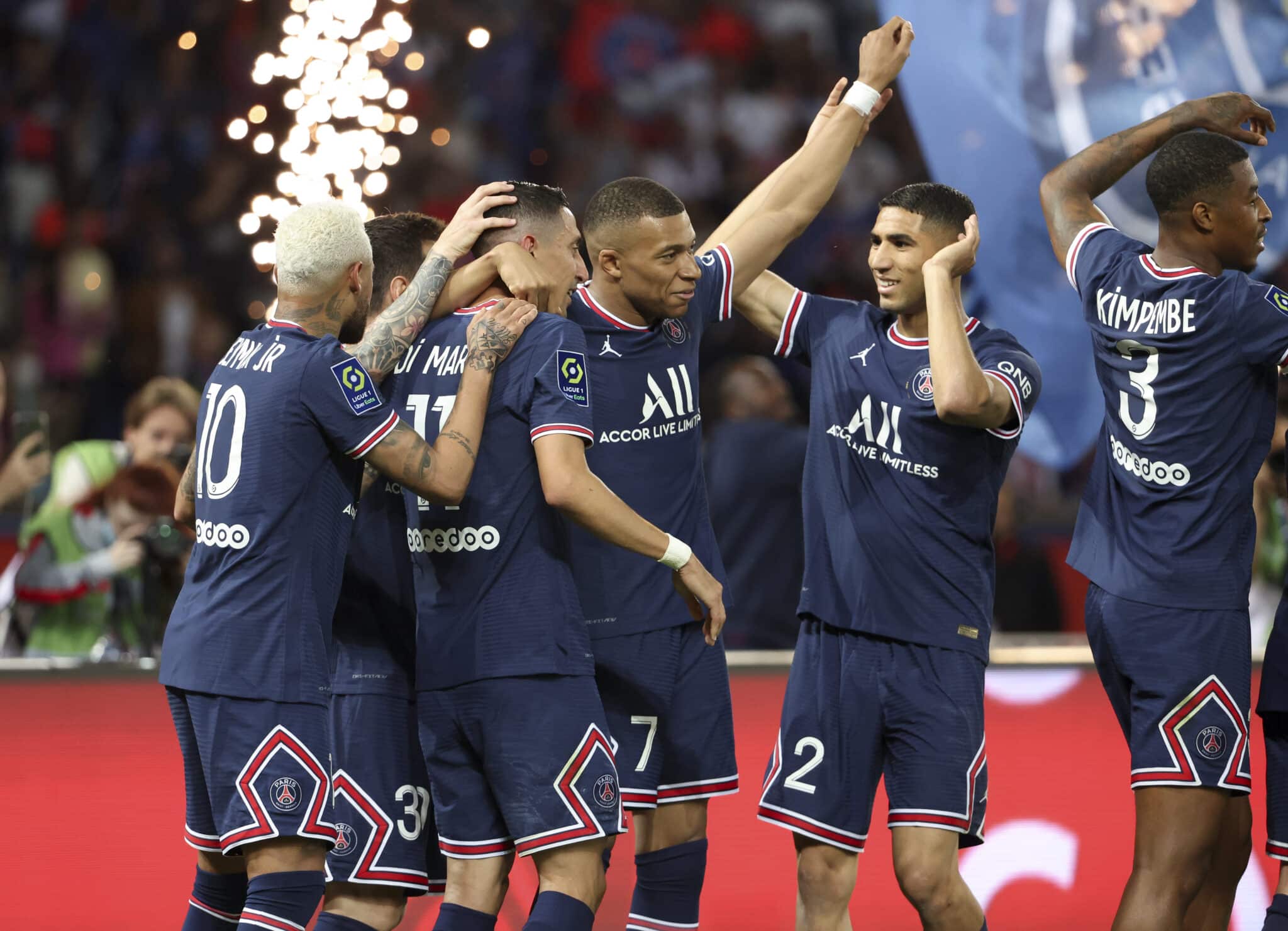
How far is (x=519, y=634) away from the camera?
3.12 m

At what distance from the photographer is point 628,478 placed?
3561mm

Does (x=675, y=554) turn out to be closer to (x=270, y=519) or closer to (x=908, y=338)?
(x=270, y=519)

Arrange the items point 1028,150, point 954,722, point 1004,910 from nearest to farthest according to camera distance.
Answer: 1. point 954,722
2. point 1004,910
3. point 1028,150

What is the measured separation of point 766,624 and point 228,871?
11.8ft

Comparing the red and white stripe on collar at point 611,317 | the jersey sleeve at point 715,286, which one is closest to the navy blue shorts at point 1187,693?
the jersey sleeve at point 715,286

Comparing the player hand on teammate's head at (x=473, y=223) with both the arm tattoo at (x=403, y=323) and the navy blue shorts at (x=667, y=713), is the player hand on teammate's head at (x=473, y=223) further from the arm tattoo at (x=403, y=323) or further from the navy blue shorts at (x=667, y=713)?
the navy blue shorts at (x=667, y=713)

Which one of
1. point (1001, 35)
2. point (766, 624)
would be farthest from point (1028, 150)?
point (766, 624)

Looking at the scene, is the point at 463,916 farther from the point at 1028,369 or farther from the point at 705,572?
the point at 1028,369

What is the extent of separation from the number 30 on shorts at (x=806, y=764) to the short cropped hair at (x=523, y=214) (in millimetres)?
1368

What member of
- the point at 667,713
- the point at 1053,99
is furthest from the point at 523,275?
the point at 1053,99

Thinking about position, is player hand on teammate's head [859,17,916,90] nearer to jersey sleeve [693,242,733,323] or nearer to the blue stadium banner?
jersey sleeve [693,242,733,323]

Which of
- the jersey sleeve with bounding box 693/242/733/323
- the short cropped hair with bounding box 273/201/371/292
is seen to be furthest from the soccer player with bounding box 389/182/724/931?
the jersey sleeve with bounding box 693/242/733/323

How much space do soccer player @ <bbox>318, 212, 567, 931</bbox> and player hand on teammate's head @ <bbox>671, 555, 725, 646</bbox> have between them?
0.69 metres

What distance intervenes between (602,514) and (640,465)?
0.55 metres
